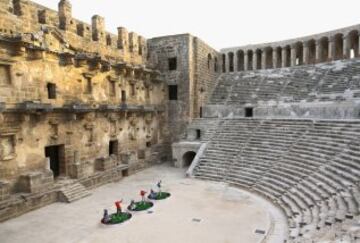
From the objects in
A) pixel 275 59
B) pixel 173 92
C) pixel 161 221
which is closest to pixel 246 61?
pixel 275 59

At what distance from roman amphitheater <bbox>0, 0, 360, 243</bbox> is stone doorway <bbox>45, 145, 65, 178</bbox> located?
0.36ft

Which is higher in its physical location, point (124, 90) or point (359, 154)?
point (124, 90)

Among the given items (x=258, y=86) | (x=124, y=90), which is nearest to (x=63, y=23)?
(x=124, y=90)

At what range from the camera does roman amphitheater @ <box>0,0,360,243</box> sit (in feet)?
34.8

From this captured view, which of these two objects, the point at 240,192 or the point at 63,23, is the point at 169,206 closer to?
the point at 240,192

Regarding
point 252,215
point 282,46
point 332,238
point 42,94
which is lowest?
point 252,215

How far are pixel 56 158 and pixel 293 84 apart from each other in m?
18.0

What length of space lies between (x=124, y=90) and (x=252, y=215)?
11666mm

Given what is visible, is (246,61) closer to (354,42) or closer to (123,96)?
(354,42)

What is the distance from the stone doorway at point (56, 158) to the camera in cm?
1501

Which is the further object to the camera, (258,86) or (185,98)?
(258,86)

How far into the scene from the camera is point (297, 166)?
14117mm

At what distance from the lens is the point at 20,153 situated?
12586 millimetres

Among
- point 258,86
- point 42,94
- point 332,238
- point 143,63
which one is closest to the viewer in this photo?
point 332,238
